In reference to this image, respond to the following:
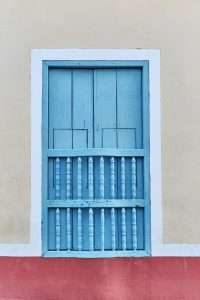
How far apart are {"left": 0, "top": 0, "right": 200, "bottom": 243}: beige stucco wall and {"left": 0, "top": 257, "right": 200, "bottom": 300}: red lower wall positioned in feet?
1.18

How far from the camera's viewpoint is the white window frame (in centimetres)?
398

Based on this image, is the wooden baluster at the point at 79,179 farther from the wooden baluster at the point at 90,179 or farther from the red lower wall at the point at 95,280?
the red lower wall at the point at 95,280

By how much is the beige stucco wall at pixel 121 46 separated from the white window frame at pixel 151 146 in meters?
0.05

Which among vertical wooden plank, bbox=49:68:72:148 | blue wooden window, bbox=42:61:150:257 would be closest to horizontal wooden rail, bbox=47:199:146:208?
blue wooden window, bbox=42:61:150:257

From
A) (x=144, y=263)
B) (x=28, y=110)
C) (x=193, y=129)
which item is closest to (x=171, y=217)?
(x=144, y=263)

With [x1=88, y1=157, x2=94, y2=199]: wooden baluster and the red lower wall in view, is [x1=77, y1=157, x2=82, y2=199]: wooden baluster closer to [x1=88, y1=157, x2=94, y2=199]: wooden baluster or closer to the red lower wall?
[x1=88, y1=157, x2=94, y2=199]: wooden baluster

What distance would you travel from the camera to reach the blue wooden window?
4012 mm

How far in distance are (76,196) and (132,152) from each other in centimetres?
55

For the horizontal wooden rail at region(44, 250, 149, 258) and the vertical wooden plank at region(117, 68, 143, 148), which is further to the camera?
the vertical wooden plank at region(117, 68, 143, 148)

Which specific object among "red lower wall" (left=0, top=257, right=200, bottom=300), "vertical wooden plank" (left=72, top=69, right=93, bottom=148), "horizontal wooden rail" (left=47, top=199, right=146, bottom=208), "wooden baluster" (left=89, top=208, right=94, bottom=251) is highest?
"vertical wooden plank" (left=72, top=69, right=93, bottom=148)

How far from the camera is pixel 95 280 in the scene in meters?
3.98

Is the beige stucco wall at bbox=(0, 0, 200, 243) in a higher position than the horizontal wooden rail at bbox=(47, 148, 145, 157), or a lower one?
higher

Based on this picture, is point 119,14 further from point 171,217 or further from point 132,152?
point 171,217

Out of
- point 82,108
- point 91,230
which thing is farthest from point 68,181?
point 82,108
